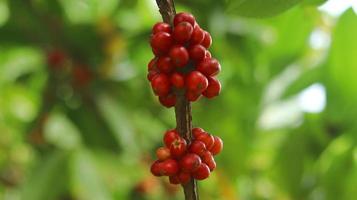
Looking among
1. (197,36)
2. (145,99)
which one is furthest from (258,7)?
(145,99)

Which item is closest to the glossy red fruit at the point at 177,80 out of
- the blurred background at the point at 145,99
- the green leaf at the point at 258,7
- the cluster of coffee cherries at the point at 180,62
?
the cluster of coffee cherries at the point at 180,62

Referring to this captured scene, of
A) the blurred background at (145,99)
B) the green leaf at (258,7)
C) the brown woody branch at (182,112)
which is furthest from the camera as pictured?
the blurred background at (145,99)

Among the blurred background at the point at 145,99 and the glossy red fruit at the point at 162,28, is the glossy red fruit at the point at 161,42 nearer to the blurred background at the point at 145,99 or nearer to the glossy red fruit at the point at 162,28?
the glossy red fruit at the point at 162,28

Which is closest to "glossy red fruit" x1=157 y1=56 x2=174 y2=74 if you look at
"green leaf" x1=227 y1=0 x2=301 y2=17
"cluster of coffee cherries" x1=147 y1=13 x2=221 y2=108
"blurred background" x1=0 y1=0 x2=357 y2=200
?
"cluster of coffee cherries" x1=147 y1=13 x2=221 y2=108

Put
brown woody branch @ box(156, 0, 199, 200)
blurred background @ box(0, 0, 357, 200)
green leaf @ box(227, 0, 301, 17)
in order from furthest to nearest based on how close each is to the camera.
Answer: blurred background @ box(0, 0, 357, 200)
green leaf @ box(227, 0, 301, 17)
brown woody branch @ box(156, 0, 199, 200)

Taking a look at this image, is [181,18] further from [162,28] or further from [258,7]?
[258,7]

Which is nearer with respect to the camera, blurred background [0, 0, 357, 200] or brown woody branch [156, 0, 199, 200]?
brown woody branch [156, 0, 199, 200]

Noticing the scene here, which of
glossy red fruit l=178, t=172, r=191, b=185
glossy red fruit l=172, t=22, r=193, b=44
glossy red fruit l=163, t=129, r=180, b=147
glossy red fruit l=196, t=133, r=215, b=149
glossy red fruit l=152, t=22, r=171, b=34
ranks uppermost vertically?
glossy red fruit l=152, t=22, r=171, b=34

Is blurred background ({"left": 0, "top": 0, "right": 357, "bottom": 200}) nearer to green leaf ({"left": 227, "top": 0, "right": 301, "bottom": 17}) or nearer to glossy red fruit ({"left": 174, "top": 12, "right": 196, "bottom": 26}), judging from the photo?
green leaf ({"left": 227, "top": 0, "right": 301, "bottom": 17})
